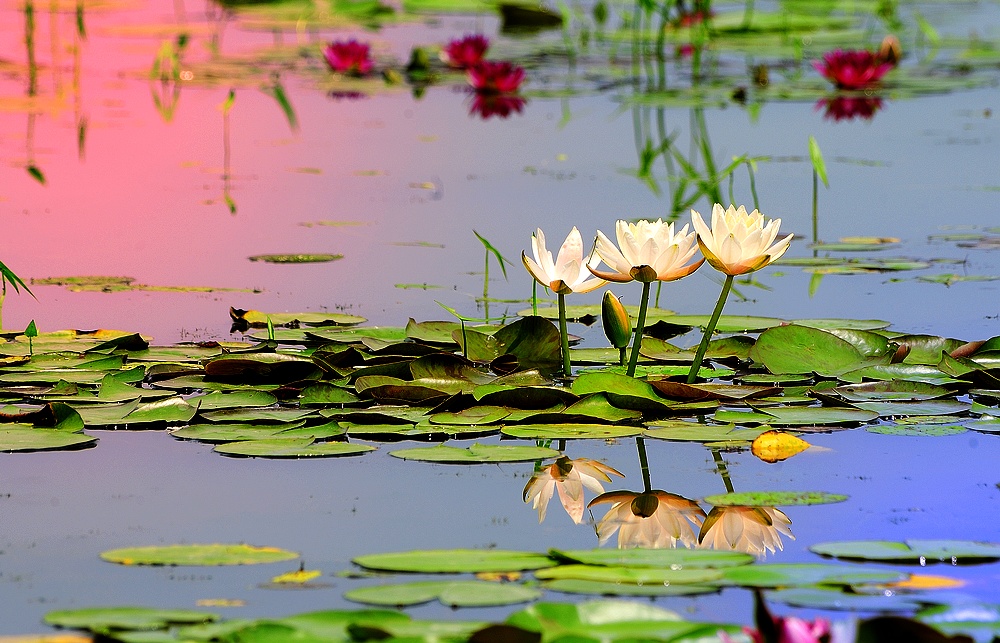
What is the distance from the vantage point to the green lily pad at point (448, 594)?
1498 millimetres

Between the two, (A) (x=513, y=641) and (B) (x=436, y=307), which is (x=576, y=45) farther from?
(A) (x=513, y=641)

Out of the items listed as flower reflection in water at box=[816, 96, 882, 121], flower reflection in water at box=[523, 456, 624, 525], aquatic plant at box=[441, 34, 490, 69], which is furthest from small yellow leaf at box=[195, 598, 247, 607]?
aquatic plant at box=[441, 34, 490, 69]

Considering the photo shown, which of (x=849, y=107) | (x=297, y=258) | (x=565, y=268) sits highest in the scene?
(x=849, y=107)

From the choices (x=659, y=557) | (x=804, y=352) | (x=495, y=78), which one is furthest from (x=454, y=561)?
(x=495, y=78)

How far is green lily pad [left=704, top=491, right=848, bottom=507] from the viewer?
190cm

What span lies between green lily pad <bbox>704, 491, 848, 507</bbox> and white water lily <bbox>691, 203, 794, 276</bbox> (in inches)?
19.3

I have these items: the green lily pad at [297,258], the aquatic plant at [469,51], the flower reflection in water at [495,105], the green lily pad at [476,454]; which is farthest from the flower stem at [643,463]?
the aquatic plant at [469,51]

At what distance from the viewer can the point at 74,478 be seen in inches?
80.4

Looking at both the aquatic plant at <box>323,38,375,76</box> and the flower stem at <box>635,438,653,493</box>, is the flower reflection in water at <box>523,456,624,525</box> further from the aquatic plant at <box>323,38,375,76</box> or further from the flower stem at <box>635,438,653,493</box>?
the aquatic plant at <box>323,38,375,76</box>

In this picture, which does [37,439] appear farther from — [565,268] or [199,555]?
[565,268]

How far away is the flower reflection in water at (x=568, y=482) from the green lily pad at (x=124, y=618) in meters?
0.55

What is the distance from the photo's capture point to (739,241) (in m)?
2.30

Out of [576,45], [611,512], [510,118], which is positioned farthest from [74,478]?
[576,45]

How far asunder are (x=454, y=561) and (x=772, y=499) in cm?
51
